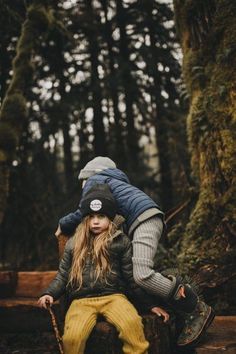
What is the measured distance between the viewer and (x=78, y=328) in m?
3.28

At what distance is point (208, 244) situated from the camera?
5246 mm

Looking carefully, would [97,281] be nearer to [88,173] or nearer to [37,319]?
[88,173]

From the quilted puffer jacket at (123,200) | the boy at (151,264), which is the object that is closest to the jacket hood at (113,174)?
the quilted puffer jacket at (123,200)

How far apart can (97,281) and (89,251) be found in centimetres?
29

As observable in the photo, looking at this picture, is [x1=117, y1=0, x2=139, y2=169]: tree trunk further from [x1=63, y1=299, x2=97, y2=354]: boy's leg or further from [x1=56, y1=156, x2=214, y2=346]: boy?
[x1=63, y1=299, x2=97, y2=354]: boy's leg

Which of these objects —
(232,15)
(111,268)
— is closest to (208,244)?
(111,268)

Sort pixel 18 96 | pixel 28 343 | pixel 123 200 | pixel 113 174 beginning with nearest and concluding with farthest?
1. pixel 123 200
2. pixel 113 174
3. pixel 28 343
4. pixel 18 96

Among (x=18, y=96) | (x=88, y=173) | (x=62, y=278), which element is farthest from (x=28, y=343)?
(x=18, y=96)

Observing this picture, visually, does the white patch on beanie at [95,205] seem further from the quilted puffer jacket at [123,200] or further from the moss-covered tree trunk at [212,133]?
the moss-covered tree trunk at [212,133]

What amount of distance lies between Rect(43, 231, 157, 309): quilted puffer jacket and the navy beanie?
0.22 meters

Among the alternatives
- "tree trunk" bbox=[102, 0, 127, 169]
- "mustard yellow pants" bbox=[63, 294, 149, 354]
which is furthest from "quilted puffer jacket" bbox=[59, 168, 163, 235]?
"tree trunk" bbox=[102, 0, 127, 169]

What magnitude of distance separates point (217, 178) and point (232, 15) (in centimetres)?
212

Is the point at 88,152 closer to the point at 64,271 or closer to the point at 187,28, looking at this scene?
the point at 187,28

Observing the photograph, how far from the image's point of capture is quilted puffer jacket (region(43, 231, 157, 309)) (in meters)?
3.56
